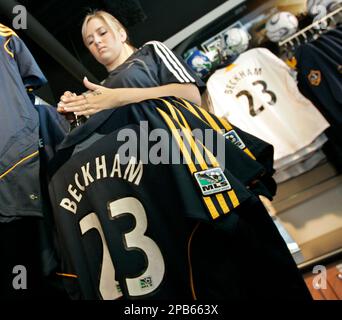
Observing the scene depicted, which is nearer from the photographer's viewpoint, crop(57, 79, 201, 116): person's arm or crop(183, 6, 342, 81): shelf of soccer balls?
crop(57, 79, 201, 116): person's arm

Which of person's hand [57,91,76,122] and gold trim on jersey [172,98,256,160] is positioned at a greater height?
person's hand [57,91,76,122]

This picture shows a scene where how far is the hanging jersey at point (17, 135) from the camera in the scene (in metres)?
0.68

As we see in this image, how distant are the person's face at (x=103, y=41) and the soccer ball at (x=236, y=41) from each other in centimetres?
93

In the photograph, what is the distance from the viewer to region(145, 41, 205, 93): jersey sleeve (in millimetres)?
867

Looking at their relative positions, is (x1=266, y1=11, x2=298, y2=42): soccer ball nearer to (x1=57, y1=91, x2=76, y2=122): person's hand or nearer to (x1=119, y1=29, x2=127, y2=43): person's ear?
(x1=119, y1=29, x2=127, y2=43): person's ear

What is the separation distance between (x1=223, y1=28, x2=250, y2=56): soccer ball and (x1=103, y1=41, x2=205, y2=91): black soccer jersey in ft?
3.02

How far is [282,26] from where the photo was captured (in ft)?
5.21

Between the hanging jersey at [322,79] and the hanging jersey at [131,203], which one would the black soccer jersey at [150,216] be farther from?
the hanging jersey at [322,79]

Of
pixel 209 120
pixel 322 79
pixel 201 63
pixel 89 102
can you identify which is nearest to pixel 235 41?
pixel 201 63

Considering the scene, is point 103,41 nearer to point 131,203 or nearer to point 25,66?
point 25,66

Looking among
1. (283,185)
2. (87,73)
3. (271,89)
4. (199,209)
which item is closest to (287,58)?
(271,89)

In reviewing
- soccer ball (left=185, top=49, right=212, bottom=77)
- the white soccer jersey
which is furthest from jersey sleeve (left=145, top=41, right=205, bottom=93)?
soccer ball (left=185, top=49, right=212, bottom=77)

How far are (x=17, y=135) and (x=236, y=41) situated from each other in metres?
1.45

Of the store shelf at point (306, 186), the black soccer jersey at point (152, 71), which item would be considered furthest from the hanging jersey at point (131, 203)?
the store shelf at point (306, 186)
